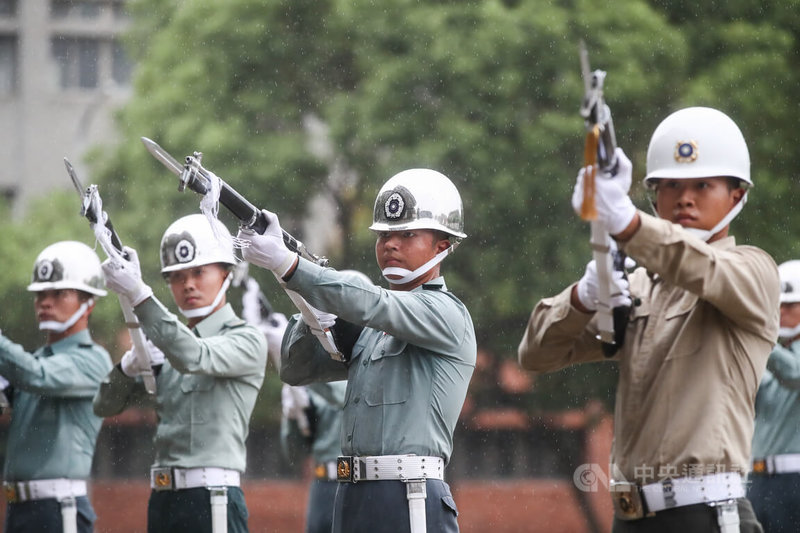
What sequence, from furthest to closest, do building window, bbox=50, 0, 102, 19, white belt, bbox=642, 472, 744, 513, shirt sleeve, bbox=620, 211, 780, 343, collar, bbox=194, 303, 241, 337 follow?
building window, bbox=50, 0, 102, 19 → collar, bbox=194, 303, 241, 337 → white belt, bbox=642, 472, 744, 513 → shirt sleeve, bbox=620, 211, 780, 343

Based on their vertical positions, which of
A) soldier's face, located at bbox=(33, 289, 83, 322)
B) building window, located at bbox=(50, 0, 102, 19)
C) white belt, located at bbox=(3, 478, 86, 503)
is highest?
building window, located at bbox=(50, 0, 102, 19)

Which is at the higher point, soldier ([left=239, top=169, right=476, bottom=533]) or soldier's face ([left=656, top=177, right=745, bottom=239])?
soldier's face ([left=656, top=177, right=745, bottom=239])

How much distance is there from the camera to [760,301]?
4297 millimetres

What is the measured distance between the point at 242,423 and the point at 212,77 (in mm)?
8673

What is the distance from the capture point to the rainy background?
13875 millimetres

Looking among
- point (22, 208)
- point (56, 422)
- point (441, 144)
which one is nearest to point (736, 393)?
point (56, 422)

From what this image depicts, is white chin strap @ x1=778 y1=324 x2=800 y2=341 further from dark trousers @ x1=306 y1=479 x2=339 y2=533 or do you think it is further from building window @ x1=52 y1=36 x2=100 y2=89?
building window @ x1=52 y1=36 x2=100 y2=89

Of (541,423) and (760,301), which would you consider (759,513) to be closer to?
(760,301)

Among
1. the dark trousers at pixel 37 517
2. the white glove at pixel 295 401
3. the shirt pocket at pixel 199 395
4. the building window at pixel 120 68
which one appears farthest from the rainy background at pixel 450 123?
the shirt pocket at pixel 199 395

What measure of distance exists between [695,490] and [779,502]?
4.97 meters

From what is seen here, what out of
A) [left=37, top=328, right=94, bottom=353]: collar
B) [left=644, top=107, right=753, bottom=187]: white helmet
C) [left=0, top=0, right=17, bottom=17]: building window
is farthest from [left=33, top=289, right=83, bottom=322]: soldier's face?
[left=0, top=0, right=17, bottom=17]: building window

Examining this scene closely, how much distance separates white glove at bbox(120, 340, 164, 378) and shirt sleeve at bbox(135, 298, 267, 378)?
309 mm

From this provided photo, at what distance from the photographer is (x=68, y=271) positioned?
8.07 m

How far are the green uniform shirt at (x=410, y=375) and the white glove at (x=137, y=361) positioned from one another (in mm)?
1689
